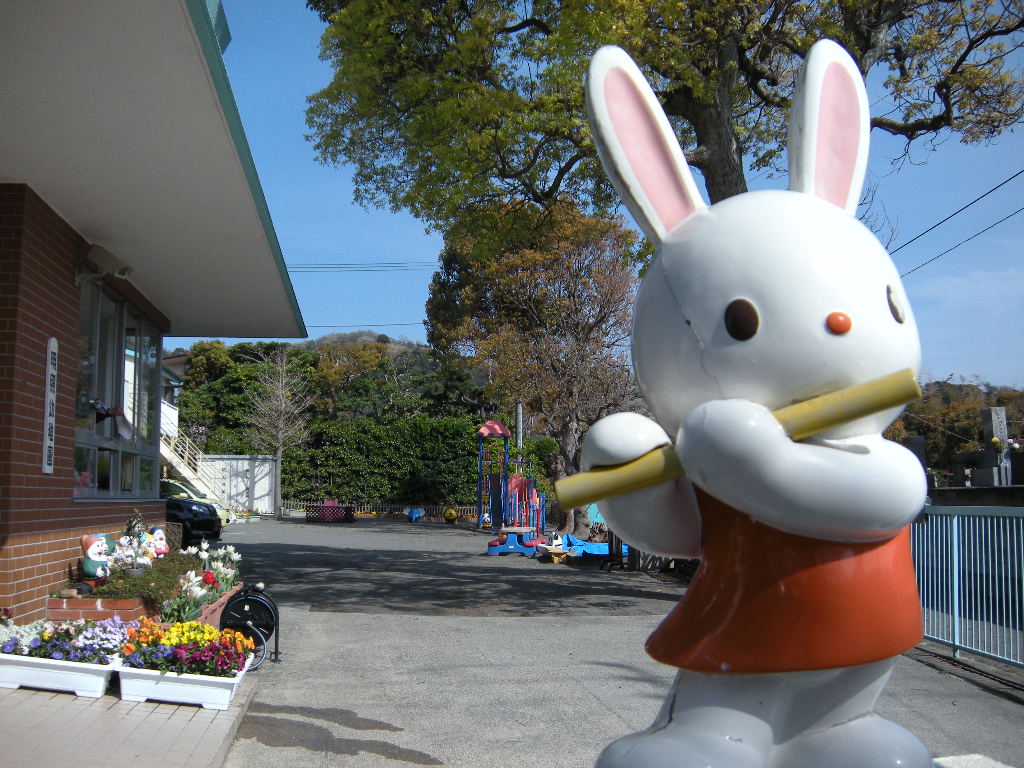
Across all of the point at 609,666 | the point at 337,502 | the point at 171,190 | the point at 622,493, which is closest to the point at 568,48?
the point at 171,190

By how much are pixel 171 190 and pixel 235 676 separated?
3729mm

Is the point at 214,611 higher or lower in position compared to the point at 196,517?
higher

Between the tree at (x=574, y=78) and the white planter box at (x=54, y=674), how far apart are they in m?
7.55

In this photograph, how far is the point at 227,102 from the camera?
5.30 metres

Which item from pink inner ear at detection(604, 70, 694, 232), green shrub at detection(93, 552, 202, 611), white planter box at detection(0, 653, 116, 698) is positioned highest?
pink inner ear at detection(604, 70, 694, 232)

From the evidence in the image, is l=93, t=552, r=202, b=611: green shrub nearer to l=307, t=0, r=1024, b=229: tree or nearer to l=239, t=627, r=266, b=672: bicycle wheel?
l=239, t=627, r=266, b=672: bicycle wheel

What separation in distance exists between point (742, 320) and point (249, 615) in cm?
570

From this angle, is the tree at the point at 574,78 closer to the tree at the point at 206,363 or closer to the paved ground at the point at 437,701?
the paved ground at the point at 437,701

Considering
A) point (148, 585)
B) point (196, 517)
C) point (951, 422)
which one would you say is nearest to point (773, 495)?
point (148, 585)

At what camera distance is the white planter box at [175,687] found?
552cm

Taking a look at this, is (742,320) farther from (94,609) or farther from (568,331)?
(568,331)

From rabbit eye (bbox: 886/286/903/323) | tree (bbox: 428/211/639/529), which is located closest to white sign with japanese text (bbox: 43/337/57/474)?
rabbit eye (bbox: 886/286/903/323)

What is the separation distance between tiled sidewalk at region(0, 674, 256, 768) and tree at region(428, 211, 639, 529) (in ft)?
48.5

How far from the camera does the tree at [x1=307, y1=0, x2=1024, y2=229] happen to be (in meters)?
9.79
